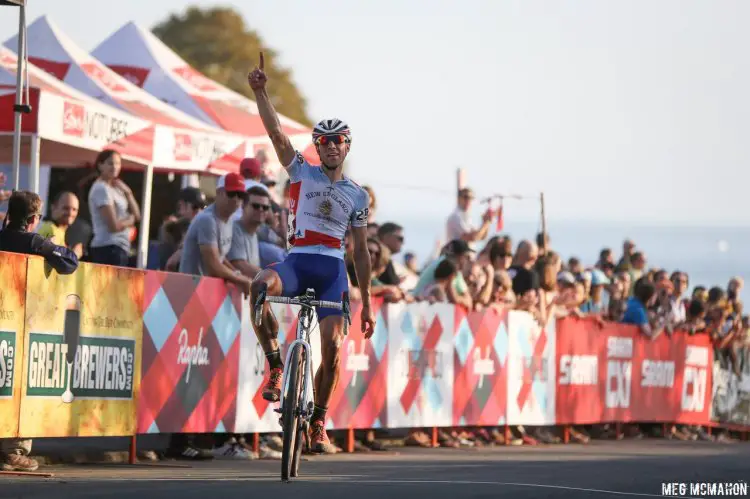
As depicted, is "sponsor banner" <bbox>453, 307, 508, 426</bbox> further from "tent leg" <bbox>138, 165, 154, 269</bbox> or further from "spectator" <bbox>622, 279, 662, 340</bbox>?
"spectator" <bbox>622, 279, 662, 340</bbox>

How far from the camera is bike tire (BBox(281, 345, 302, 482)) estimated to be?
1012 cm

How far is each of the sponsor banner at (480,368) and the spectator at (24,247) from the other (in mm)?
6670

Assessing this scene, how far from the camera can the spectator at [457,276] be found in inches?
677

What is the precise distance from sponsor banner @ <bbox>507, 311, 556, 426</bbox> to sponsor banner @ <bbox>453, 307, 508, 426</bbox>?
0.53 ft

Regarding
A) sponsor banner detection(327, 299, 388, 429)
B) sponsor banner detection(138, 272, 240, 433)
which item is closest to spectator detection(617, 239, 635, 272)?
sponsor banner detection(327, 299, 388, 429)

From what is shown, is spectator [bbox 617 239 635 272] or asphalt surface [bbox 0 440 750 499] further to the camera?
spectator [bbox 617 239 635 272]

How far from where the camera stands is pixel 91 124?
17250 mm

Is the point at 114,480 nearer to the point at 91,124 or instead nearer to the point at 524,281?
the point at 91,124

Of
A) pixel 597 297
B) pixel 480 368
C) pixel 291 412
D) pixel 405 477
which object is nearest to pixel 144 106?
pixel 480 368

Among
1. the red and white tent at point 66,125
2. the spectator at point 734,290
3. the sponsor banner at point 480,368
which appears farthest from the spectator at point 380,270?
the spectator at point 734,290

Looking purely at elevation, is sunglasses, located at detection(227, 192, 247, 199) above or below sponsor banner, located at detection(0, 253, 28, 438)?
above

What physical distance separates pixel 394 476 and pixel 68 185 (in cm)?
1146

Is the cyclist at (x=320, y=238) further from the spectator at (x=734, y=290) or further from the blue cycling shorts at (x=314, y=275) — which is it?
the spectator at (x=734, y=290)

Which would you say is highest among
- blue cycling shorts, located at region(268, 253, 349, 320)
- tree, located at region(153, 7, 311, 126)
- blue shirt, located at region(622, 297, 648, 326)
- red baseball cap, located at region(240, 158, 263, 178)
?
tree, located at region(153, 7, 311, 126)
